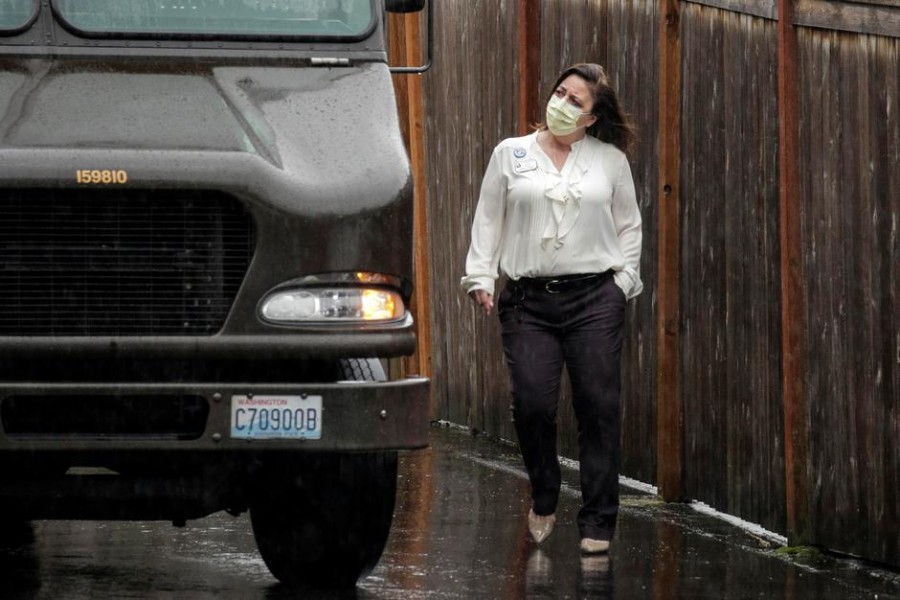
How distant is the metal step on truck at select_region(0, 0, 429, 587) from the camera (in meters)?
6.58

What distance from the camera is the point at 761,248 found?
8.93m

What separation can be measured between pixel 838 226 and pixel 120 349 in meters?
2.96

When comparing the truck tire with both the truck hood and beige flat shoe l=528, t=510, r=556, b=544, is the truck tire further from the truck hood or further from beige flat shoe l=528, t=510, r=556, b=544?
beige flat shoe l=528, t=510, r=556, b=544

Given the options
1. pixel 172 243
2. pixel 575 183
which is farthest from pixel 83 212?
pixel 575 183

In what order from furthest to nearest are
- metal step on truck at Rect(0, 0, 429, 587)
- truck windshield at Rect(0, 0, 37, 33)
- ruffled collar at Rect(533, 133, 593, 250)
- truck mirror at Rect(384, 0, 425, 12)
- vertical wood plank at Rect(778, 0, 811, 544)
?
ruffled collar at Rect(533, 133, 593, 250) → vertical wood plank at Rect(778, 0, 811, 544) → truck mirror at Rect(384, 0, 425, 12) → truck windshield at Rect(0, 0, 37, 33) → metal step on truck at Rect(0, 0, 429, 587)

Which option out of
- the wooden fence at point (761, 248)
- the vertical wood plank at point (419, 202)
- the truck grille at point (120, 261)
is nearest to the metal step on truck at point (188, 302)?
the truck grille at point (120, 261)

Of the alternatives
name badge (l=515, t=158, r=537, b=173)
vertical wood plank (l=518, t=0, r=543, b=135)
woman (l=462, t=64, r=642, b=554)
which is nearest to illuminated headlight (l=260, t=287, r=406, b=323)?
woman (l=462, t=64, r=642, b=554)

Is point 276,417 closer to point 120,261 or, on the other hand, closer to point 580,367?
point 120,261

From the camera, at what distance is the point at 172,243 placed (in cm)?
668

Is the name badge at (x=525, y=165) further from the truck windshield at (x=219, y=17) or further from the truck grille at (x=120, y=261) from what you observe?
the truck grille at (x=120, y=261)

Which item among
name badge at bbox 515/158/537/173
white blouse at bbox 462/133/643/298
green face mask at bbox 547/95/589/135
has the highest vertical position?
green face mask at bbox 547/95/589/135

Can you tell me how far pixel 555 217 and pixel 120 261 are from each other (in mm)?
2403

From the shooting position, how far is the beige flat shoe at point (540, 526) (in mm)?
8734

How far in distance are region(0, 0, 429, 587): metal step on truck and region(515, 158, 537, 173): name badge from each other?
5.14 feet
